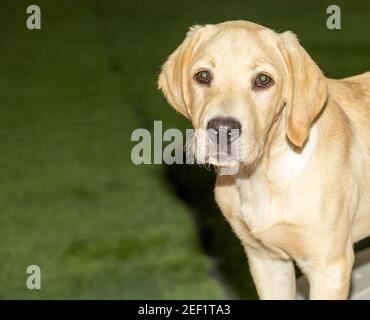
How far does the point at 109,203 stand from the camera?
15.9 ft

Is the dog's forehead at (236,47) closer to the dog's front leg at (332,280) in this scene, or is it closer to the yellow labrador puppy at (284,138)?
the yellow labrador puppy at (284,138)

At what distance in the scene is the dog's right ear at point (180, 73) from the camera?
2775 millimetres

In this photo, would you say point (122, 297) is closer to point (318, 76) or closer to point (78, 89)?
point (318, 76)

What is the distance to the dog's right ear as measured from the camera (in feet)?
9.11

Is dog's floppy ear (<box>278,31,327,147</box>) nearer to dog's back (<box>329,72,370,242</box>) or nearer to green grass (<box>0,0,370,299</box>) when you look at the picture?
dog's back (<box>329,72,370,242</box>)

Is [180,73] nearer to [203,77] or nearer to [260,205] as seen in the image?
[203,77]

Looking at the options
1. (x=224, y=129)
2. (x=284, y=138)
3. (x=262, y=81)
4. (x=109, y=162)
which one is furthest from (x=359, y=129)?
(x=109, y=162)

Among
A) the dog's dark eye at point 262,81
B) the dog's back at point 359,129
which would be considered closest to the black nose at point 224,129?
the dog's dark eye at point 262,81

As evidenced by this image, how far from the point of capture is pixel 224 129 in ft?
8.09

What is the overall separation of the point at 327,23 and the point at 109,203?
157 inches

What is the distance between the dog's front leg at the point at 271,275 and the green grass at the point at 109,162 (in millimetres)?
592

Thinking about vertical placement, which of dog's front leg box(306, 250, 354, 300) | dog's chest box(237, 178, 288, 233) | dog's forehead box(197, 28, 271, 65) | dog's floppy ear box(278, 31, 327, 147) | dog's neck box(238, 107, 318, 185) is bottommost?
dog's front leg box(306, 250, 354, 300)

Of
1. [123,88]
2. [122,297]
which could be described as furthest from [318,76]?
[123,88]

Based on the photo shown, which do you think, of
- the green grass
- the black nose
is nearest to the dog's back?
the black nose
